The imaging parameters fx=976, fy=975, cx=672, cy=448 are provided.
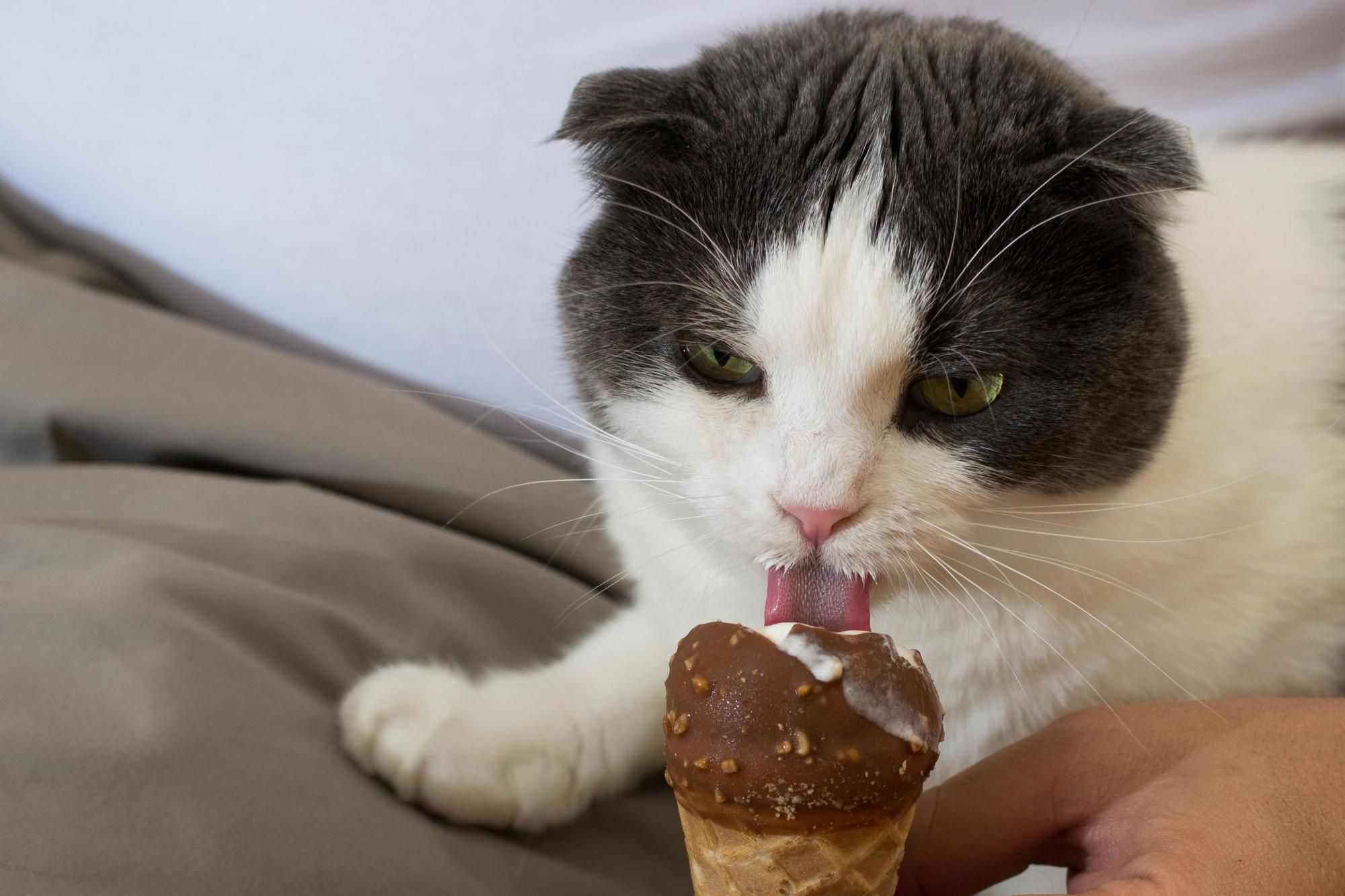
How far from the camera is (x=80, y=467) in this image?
1.27 m

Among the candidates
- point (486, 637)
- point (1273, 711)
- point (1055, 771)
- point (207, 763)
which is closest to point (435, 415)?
point (486, 637)

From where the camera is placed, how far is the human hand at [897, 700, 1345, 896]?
73cm

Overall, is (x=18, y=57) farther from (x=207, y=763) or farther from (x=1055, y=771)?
(x=1055, y=771)

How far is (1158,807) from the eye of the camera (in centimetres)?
78

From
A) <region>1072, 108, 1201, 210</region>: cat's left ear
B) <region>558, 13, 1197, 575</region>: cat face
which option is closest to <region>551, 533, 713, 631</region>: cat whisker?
<region>558, 13, 1197, 575</region>: cat face

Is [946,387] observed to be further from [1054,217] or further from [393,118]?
[393,118]

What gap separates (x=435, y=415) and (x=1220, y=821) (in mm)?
1180

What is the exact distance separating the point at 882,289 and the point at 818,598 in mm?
269

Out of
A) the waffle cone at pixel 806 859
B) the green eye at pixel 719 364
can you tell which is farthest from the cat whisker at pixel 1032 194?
the waffle cone at pixel 806 859

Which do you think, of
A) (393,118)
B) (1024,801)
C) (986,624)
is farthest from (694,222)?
(393,118)

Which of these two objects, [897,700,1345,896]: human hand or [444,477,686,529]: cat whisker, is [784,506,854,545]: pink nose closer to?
[444,477,686,529]: cat whisker

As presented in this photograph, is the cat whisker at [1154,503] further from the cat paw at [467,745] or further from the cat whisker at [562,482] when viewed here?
the cat paw at [467,745]

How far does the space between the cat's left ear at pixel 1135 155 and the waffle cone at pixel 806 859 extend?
571mm

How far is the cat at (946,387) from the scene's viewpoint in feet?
2.73
